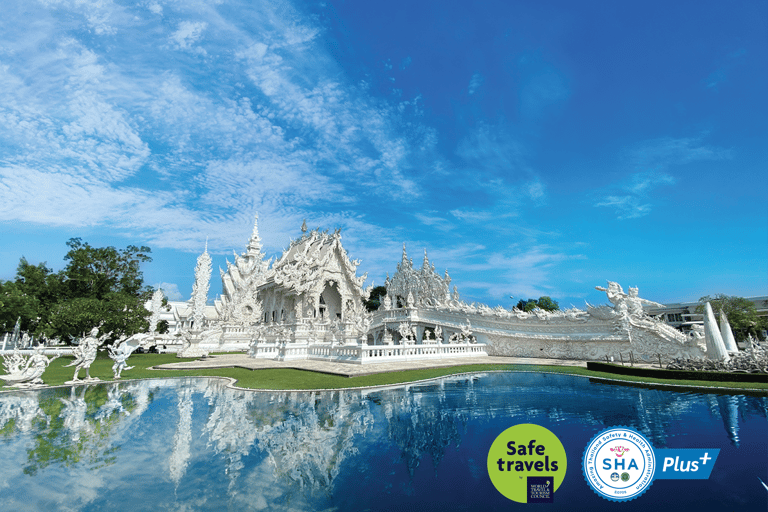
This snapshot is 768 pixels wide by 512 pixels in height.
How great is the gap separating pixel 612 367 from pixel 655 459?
1070 centimetres

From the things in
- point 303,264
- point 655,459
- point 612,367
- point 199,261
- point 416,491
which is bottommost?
point 416,491

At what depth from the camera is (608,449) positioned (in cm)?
421

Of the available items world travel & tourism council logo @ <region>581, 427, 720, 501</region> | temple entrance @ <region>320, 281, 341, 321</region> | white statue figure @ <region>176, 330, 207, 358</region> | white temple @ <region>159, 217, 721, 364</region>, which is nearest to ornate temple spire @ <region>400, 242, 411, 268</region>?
white temple @ <region>159, 217, 721, 364</region>

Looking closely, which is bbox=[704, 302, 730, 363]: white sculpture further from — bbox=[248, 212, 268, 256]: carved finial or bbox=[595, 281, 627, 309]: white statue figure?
bbox=[248, 212, 268, 256]: carved finial

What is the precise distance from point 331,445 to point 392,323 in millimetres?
22015

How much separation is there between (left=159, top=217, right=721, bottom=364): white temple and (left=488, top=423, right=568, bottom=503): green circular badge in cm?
1190

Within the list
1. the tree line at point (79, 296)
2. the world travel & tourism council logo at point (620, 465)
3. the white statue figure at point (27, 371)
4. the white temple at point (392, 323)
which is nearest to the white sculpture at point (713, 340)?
the white temple at point (392, 323)

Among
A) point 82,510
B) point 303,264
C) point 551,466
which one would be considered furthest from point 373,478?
A: point 303,264

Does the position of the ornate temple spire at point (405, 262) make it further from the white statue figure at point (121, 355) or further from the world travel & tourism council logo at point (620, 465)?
the world travel & tourism council logo at point (620, 465)

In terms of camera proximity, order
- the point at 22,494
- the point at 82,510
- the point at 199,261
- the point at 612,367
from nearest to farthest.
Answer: the point at 82,510 → the point at 22,494 → the point at 612,367 → the point at 199,261

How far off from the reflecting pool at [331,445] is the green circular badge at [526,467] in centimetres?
14

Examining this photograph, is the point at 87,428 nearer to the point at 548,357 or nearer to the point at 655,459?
the point at 655,459

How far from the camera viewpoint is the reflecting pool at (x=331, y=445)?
13.2 feet

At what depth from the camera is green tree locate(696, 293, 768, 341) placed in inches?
1384
